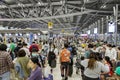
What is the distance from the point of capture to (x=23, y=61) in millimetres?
6324

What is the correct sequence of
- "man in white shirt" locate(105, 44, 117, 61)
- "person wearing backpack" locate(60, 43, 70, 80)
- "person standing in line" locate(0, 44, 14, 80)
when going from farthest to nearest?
1. "man in white shirt" locate(105, 44, 117, 61)
2. "person wearing backpack" locate(60, 43, 70, 80)
3. "person standing in line" locate(0, 44, 14, 80)

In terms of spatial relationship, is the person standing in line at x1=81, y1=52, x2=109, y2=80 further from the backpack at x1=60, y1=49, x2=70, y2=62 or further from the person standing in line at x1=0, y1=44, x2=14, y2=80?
the backpack at x1=60, y1=49, x2=70, y2=62

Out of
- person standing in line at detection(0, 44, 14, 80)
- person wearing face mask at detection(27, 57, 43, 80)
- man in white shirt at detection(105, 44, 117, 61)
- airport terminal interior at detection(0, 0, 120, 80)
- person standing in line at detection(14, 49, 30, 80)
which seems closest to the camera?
person wearing face mask at detection(27, 57, 43, 80)

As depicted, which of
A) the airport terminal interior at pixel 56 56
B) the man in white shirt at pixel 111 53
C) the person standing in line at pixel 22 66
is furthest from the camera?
the man in white shirt at pixel 111 53

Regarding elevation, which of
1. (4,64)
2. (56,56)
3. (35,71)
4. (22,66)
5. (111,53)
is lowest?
(56,56)

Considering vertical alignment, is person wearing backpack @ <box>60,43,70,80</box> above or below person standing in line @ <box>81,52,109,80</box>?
below

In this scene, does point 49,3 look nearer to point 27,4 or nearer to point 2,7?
point 27,4

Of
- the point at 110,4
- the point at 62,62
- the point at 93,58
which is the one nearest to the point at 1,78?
the point at 93,58

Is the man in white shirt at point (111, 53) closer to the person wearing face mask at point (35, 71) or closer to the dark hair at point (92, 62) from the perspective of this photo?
the dark hair at point (92, 62)

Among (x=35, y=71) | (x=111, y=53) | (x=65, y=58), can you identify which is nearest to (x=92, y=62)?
(x=35, y=71)

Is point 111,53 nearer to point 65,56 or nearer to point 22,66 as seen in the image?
point 65,56

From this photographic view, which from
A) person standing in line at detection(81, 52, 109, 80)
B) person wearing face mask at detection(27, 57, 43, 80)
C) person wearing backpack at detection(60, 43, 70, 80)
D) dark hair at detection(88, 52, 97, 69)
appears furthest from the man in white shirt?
person wearing face mask at detection(27, 57, 43, 80)

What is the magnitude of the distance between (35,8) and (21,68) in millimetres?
15958

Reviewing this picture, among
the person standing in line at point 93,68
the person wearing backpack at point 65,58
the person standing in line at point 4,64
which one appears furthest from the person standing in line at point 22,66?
the person wearing backpack at point 65,58
